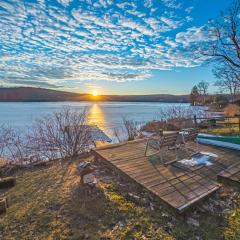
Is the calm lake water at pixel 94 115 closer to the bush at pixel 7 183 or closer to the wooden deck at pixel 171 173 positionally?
the wooden deck at pixel 171 173

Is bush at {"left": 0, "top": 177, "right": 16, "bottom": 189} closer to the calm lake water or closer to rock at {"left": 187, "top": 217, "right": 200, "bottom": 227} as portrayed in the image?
rock at {"left": 187, "top": 217, "right": 200, "bottom": 227}

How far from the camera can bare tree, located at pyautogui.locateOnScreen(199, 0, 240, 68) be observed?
1208 centimetres

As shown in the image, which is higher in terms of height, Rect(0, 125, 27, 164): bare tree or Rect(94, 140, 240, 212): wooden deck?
Rect(94, 140, 240, 212): wooden deck

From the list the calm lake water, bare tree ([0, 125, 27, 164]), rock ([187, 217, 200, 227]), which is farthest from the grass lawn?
the calm lake water

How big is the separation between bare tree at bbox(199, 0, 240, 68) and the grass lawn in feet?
35.4

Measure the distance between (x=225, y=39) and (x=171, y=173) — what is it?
1137 centimetres

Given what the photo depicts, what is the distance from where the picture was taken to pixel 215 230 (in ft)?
9.95

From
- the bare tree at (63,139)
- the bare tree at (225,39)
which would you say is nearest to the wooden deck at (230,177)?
the bare tree at (63,139)

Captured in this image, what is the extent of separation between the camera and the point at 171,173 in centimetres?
452

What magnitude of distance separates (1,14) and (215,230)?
296 inches

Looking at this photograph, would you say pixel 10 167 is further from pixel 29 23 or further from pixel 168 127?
pixel 168 127

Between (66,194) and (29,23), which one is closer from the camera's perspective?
(66,194)

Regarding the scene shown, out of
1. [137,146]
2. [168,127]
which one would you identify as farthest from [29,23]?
[168,127]

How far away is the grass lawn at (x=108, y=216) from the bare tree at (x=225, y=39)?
10.8m
